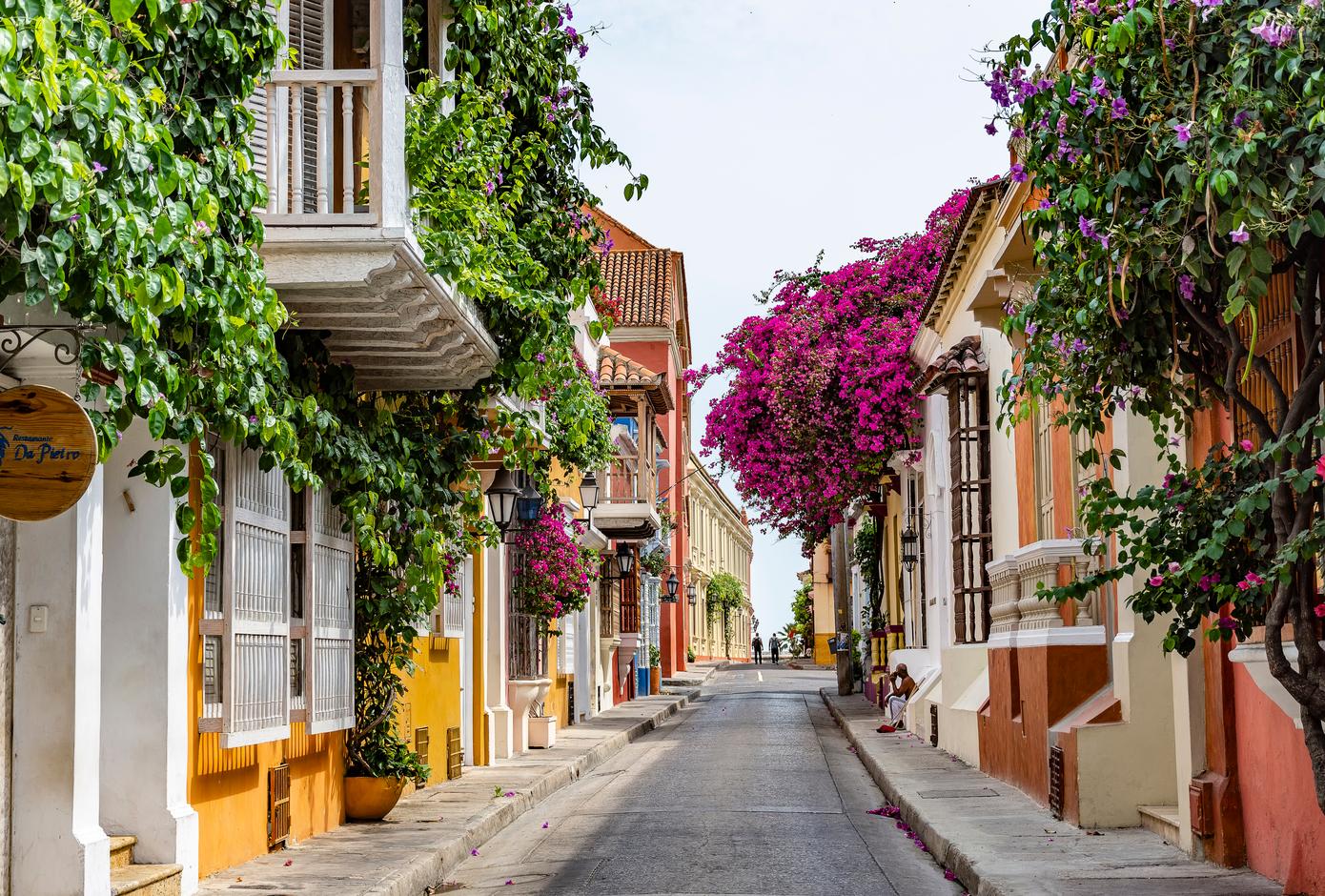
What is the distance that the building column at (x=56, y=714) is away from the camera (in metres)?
7.50

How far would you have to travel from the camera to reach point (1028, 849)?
10.0 metres

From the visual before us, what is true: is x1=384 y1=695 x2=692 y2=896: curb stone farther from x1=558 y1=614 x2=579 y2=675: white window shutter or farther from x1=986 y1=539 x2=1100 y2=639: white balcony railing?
x1=986 y1=539 x2=1100 y2=639: white balcony railing

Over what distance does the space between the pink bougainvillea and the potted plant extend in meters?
12.8

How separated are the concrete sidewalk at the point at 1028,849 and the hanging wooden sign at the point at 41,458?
16.8 feet

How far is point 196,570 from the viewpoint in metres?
8.68

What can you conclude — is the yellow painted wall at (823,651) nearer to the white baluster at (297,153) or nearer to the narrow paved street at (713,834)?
the narrow paved street at (713,834)

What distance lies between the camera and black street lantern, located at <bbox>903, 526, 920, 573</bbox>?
83.1ft

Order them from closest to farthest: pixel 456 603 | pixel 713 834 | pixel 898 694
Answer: pixel 713 834 → pixel 456 603 → pixel 898 694

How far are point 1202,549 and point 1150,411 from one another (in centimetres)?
129

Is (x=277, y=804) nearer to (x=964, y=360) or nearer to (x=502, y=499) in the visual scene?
(x=502, y=499)

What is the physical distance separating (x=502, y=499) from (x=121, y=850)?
283 inches

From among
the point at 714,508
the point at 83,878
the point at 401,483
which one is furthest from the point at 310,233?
the point at 714,508

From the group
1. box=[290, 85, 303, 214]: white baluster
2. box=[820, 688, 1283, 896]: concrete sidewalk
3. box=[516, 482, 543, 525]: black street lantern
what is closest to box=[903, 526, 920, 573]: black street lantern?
box=[820, 688, 1283, 896]: concrete sidewalk

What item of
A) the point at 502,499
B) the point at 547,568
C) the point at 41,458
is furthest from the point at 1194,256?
the point at 547,568
